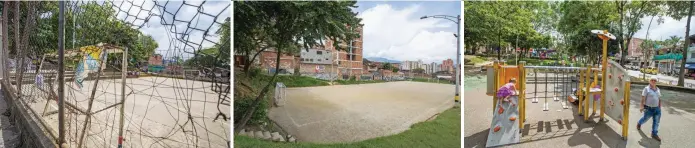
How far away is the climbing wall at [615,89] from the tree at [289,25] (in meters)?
1.93

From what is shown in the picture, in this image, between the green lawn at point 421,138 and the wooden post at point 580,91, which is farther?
the green lawn at point 421,138

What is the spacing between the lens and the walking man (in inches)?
96.8

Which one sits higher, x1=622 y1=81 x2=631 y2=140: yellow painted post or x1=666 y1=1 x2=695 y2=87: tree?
x1=666 y1=1 x2=695 y2=87: tree

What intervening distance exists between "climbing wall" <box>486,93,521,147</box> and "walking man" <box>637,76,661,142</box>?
805 millimetres

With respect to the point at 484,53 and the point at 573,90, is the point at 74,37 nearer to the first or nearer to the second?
the point at 484,53

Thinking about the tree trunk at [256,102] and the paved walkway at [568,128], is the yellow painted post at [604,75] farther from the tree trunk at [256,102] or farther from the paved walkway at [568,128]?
the tree trunk at [256,102]

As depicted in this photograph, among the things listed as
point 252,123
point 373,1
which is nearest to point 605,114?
point 373,1

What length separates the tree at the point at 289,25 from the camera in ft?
10.1

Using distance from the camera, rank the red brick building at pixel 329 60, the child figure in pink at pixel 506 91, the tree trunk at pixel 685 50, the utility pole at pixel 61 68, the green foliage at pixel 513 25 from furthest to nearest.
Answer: the red brick building at pixel 329 60
the green foliage at pixel 513 25
the child figure in pink at pixel 506 91
the tree trunk at pixel 685 50
the utility pole at pixel 61 68

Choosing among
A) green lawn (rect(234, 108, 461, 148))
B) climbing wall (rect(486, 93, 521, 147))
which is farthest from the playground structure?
green lawn (rect(234, 108, 461, 148))

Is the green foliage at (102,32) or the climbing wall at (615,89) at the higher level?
the green foliage at (102,32)

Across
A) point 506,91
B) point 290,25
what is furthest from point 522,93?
point 290,25

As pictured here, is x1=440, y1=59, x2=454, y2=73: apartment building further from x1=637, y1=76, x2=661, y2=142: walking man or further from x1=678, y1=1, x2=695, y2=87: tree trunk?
x1=678, y1=1, x2=695, y2=87: tree trunk

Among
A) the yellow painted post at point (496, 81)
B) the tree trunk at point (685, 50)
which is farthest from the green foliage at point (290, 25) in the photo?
the tree trunk at point (685, 50)
